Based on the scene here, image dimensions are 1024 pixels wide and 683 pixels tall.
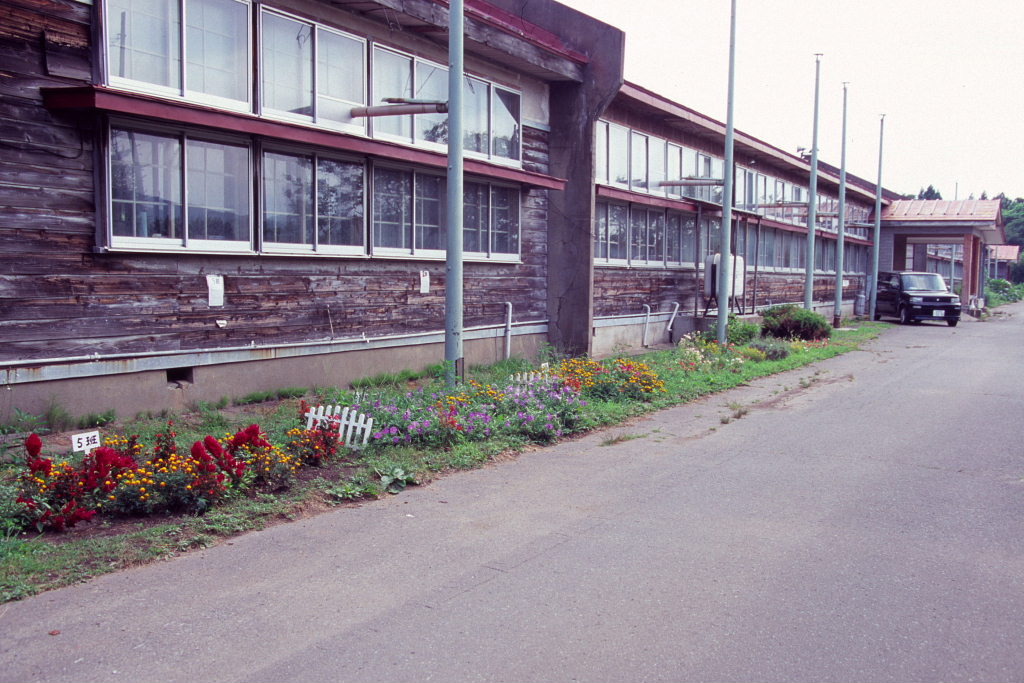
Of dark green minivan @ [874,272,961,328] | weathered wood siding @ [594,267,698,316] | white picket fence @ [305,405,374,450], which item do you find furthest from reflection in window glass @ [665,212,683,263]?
white picket fence @ [305,405,374,450]

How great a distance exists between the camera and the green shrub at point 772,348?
1931 cm

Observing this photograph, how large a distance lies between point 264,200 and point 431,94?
14.0 ft

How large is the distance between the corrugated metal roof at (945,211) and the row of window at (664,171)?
13.8 meters

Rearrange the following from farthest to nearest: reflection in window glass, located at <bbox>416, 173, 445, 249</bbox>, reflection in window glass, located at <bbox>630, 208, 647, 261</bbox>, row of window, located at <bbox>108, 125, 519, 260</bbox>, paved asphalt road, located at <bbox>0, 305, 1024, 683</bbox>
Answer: reflection in window glass, located at <bbox>630, 208, 647, 261</bbox> < reflection in window glass, located at <bbox>416, 173, 445, 249</bbox> < row of window, located at <bbox>108, 125, 519, 260</bbox> < paved asphalt road, located at <bbox>0, 305, 1024, 683</bbox>

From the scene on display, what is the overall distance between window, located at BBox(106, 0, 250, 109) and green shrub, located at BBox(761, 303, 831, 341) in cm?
1651

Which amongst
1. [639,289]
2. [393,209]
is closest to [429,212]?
[393,209]

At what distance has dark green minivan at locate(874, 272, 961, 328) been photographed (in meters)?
33.2

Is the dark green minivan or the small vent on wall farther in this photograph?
the dark green minivan

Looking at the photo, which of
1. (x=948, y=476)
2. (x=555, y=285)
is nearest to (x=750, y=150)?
(x=555, y=285)

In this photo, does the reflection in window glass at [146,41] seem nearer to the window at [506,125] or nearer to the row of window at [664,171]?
the window at [506,125]

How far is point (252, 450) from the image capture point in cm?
716

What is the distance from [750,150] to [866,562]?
78.4 ft

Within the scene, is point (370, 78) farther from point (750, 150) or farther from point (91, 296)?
point (750, 150)

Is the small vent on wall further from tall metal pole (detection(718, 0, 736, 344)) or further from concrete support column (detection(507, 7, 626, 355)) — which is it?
tall metal pole (detection(718, 0, 736, 344))
